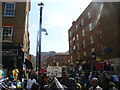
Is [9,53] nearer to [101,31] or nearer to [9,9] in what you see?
[9,9]

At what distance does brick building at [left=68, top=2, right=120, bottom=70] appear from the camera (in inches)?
1061

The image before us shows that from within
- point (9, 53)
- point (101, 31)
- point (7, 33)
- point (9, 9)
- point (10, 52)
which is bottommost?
point (9, 53)

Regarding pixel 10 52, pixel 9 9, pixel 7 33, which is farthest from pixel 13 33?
pixel 9 9

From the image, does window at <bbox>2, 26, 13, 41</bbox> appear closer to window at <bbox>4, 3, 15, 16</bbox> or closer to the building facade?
the building facade

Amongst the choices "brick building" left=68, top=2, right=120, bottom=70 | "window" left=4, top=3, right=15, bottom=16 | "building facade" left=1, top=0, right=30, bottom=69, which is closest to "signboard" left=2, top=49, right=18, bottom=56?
"building facade" left=1, top=0, right=30, bottom=69

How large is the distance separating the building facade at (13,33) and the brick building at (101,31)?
396 inches

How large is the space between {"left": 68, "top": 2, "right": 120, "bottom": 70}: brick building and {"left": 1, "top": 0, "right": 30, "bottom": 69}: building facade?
10.0 metres

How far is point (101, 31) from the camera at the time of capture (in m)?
29.8

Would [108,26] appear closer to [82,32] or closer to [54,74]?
[82,32]

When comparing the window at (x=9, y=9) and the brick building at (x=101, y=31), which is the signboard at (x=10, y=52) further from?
the brick building at (x=101, y=31)

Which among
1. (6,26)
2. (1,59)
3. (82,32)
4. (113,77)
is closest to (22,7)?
(6,26)

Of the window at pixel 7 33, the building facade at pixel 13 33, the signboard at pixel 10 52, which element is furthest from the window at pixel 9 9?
the signboard at pixel 10 52

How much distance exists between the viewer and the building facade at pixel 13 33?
18.7 metres

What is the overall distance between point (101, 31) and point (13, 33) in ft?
51.3
